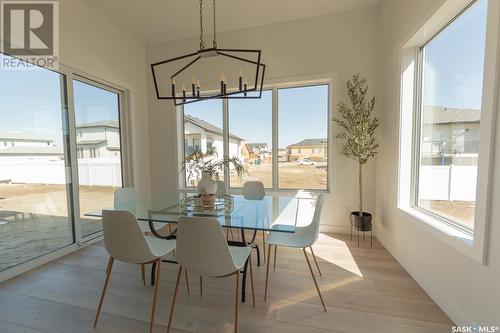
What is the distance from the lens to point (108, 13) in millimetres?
3232

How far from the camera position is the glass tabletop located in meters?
1.79

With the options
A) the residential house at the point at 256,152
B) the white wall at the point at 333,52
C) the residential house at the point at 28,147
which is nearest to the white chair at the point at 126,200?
the residential house at the point at 28,147

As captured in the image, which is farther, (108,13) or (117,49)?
(117,49)

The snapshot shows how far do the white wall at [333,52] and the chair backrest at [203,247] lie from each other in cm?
248

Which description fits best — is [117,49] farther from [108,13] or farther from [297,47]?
[297,47]

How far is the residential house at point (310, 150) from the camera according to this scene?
3582mm

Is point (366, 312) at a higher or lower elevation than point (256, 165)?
lower

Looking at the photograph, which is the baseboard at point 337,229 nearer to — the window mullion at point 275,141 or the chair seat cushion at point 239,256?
the window mullion at point 275,141

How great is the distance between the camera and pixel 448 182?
6.40 feet

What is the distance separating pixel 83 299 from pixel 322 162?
10.9 ft

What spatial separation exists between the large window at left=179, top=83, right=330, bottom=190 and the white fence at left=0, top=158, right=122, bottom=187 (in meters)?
1.27

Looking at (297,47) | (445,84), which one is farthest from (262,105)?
(445,84)

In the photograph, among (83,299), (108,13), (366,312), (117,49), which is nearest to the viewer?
(366,312)

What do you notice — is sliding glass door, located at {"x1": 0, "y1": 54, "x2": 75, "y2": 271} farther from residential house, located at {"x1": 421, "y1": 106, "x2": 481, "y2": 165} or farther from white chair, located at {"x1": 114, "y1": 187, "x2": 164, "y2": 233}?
residential house, located at {"x1": 421, "y1": 106, "x2": 481, "y2": 165}
